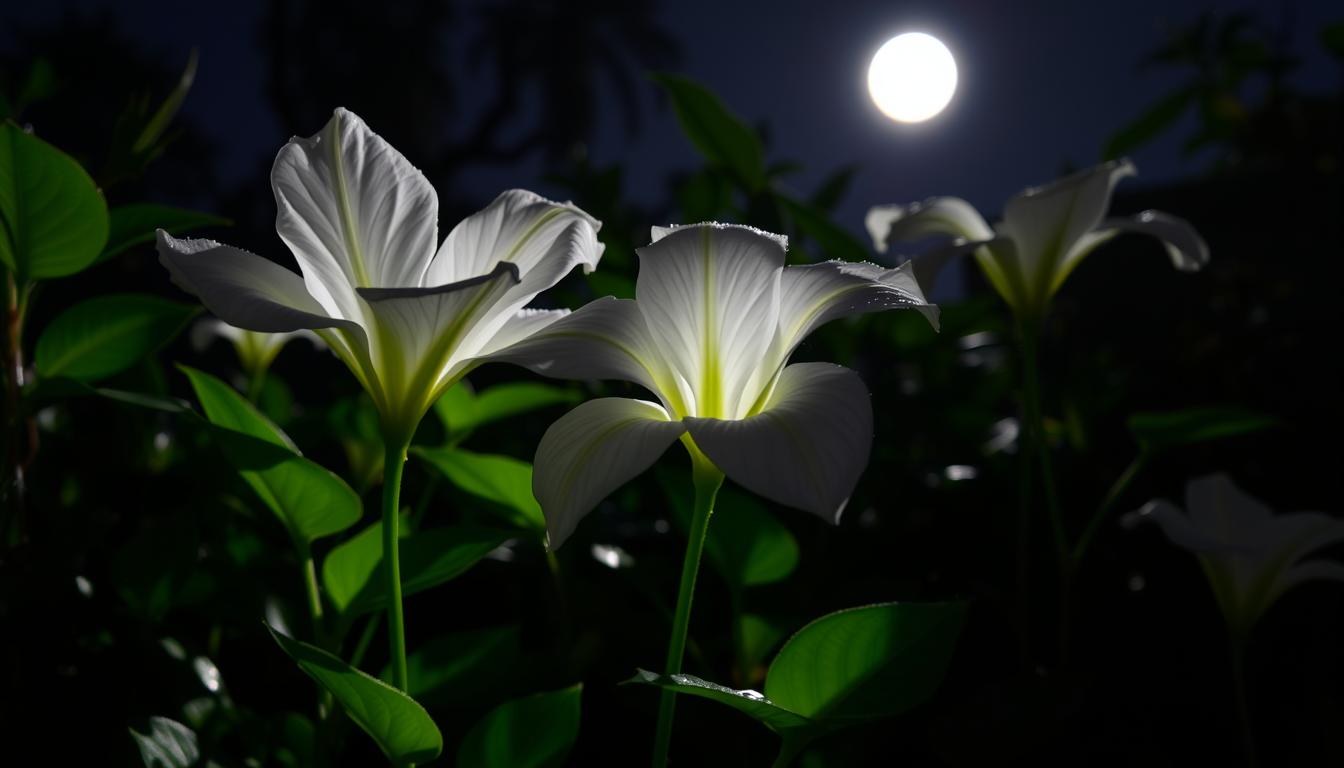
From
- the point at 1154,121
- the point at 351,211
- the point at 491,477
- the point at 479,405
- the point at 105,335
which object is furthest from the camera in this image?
the point at 1154,121

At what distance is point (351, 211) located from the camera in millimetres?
444

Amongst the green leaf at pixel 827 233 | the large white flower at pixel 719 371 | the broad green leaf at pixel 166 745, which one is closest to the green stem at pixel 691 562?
the large white flower at pixel 719 371

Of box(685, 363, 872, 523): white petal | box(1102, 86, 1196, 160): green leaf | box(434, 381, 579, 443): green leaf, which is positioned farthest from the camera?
box(1102, 86, 1196, 160): green leaf

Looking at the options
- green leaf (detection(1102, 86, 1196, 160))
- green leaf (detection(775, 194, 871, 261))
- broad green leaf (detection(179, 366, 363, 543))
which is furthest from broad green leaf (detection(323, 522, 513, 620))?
green leaf (detection(1102, 86, 1196, 160))

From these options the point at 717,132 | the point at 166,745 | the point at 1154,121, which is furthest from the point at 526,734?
the point at 1154,121

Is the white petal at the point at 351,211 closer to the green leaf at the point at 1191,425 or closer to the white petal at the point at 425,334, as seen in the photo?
the white petal at the point at 425,334

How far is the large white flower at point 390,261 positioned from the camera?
396 millimetres

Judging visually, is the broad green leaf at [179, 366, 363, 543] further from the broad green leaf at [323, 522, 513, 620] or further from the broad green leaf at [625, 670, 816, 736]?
the broad green leaf at [625, 670, 816, 736]

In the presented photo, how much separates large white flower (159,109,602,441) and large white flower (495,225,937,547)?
0.13 feet

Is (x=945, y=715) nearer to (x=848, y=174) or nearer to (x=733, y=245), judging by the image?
(x=733, y=245)

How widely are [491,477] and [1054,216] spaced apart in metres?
0.48

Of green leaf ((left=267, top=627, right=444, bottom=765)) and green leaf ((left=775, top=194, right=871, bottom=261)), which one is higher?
green leaf ((left=775, top=194, right=871, bottom=261))

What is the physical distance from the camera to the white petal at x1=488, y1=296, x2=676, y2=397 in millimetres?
376

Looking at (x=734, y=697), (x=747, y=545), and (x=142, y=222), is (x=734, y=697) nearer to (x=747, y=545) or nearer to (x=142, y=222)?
(x=747, y=545)
